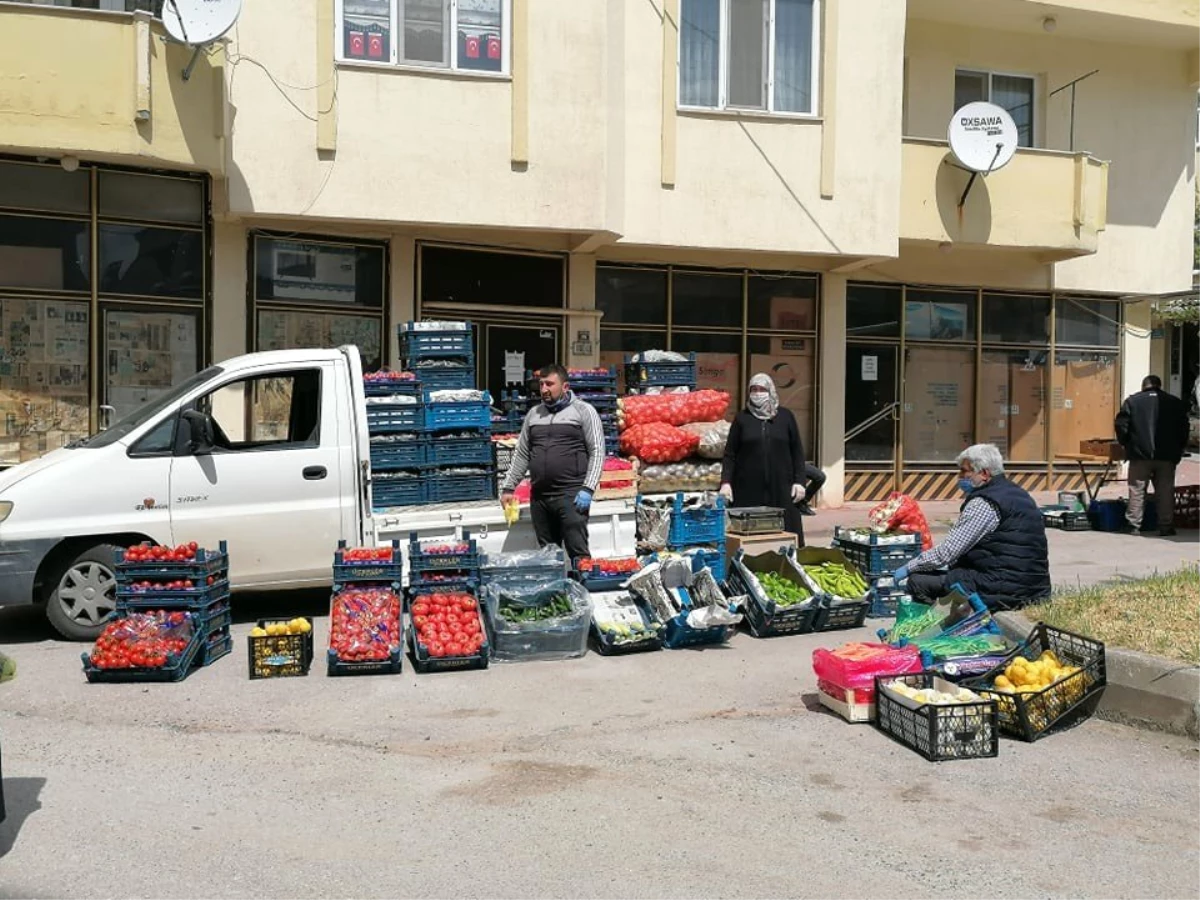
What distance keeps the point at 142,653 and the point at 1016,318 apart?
1548 cm

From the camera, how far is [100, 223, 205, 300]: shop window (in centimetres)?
1293

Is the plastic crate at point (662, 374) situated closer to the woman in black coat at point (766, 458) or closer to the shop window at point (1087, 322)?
the woman in black coat at point (766, 458)

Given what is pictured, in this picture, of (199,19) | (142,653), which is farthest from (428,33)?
(142,653)

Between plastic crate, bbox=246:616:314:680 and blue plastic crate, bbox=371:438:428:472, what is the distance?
2.66 m

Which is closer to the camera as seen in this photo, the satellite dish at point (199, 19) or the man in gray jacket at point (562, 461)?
the man in gray jacket at point (562, 461)

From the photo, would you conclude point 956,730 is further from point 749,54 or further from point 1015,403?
point 1015,403

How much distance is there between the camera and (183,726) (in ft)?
21.8

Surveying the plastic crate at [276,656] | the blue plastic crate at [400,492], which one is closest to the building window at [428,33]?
the blue plastic crate at [400,492]

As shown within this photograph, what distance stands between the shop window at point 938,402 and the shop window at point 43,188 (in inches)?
470

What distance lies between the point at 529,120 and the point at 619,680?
8.23 m

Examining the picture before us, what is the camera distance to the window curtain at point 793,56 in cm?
1547

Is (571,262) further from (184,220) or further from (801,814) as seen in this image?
(801,814)

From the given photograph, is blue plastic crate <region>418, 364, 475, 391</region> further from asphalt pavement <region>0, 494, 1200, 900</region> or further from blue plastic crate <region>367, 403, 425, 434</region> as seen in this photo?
asphalt pavement <region>0, 494, 1200, 900</region>

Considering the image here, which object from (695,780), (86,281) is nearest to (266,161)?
(86,281)
